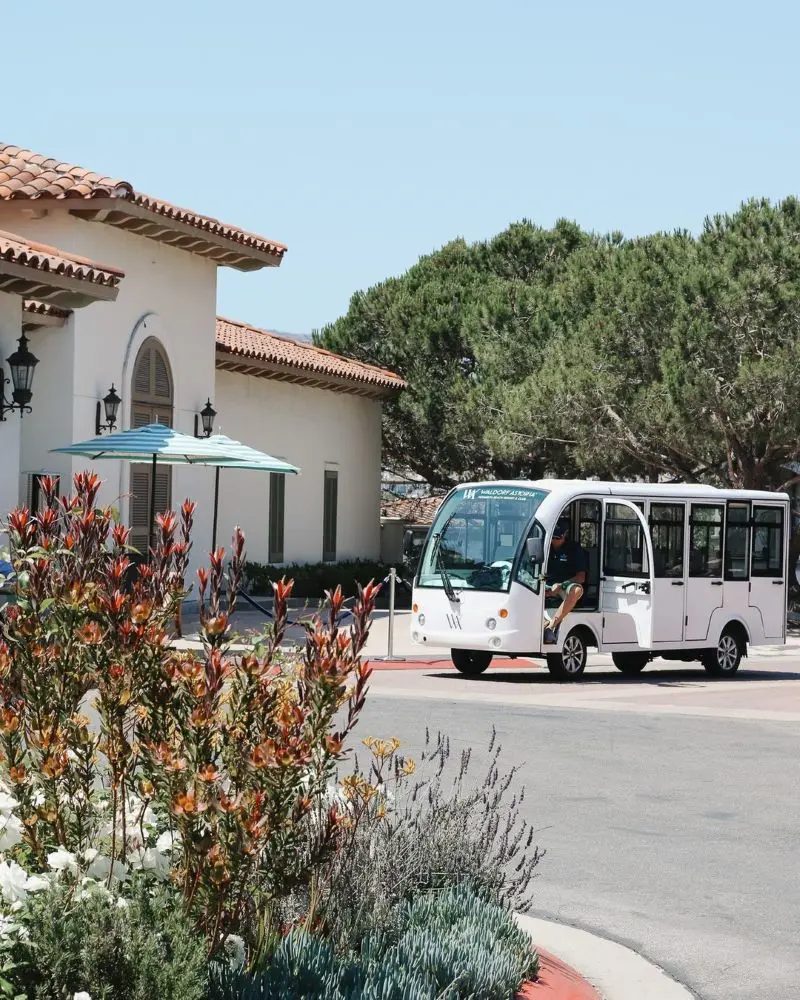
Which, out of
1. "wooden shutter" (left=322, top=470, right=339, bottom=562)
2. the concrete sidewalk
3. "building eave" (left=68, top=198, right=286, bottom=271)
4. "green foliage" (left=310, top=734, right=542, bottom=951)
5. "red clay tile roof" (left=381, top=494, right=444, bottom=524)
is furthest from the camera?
"red clay tile roof" (left=381, top=494, right=444, bottom=524)

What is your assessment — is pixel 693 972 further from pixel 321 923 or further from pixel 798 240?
pixel 798 240

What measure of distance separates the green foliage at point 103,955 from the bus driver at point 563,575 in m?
15.0

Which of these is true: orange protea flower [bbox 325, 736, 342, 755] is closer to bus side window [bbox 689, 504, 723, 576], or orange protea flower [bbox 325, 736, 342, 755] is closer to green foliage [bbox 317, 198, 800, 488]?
bus side window [bbox 689, 504, 723, 576]

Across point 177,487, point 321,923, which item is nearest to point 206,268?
point 177,487

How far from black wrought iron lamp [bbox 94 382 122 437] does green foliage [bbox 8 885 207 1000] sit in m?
18.6

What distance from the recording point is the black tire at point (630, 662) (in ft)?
70.6

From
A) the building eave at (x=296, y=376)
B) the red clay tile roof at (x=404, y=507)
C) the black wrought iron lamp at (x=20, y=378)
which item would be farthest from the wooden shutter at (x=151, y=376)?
the red clay tile roof at (x=404, y=507)

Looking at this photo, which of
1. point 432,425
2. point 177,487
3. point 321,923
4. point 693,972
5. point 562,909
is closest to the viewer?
point 321,923

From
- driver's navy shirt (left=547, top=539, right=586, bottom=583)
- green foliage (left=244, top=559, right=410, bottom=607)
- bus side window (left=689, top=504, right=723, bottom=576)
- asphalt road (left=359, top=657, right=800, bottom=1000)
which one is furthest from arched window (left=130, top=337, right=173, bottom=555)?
asphalt road (left=359, top=657, right=800, bottom=1000)

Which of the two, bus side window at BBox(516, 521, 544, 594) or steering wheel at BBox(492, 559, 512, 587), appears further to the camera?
steering wheel at BBox(492, 559, 512, 587)

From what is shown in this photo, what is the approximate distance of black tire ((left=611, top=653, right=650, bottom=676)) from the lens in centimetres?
2153

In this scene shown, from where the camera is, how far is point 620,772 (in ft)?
39.8

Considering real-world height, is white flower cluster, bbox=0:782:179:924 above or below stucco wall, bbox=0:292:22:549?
below

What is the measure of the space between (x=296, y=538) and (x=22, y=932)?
27.5 meters
